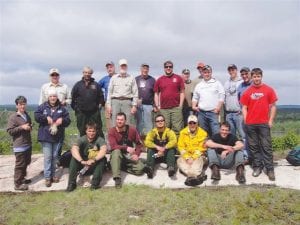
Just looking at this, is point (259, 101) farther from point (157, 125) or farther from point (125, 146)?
point (125, 146)

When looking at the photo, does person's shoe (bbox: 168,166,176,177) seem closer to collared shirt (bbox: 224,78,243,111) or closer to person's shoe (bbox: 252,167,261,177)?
person's shoe (bbox: 252,167,261,177)

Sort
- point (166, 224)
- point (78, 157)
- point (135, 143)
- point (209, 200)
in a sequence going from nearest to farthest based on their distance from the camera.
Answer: point (166, 224) < point (209, 200) < point (78, 157) < point (135, 143)

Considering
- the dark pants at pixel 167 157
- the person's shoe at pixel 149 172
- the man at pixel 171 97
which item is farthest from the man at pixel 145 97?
the person's shoe at pixel 149 172

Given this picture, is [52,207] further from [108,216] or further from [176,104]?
[176,104]

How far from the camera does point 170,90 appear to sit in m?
9.86

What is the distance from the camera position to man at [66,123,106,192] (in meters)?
8.58

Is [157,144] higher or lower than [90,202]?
higher

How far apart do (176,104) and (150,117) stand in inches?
37.5

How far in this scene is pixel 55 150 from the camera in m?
8.99

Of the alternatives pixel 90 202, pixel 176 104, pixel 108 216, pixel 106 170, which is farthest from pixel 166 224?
pixel 176 104

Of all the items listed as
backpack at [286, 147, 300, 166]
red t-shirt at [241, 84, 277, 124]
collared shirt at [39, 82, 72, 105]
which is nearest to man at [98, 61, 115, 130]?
collared shirt at [39, 82, 72, 105]

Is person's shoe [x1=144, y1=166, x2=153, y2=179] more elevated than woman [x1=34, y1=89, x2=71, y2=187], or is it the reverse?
woman [x1=34, y1=89, x2=71, y2=187]

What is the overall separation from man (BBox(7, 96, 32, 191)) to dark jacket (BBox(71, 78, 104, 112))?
1.30 metres

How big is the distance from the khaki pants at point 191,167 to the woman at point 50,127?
8.73 feet
